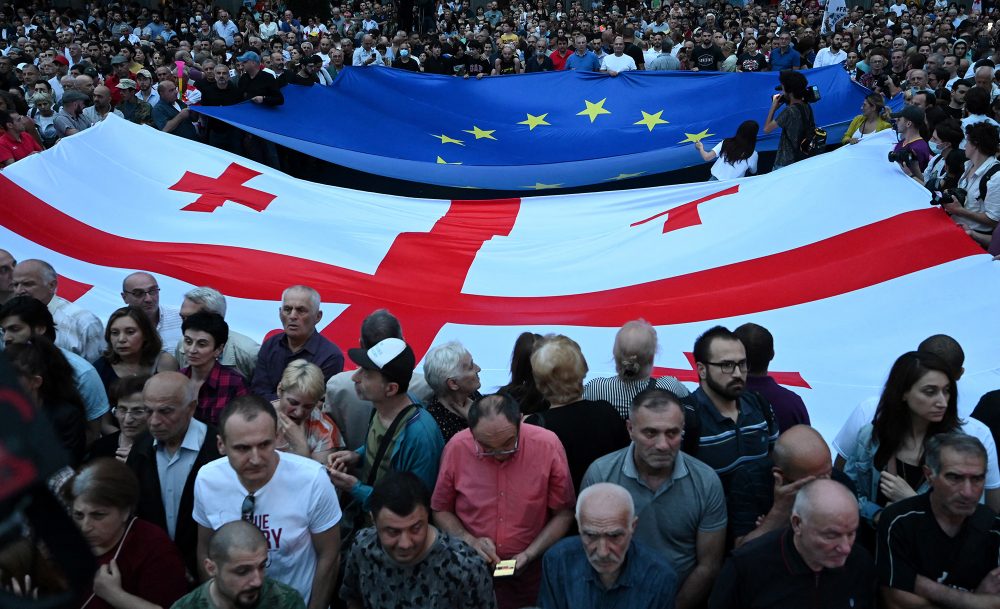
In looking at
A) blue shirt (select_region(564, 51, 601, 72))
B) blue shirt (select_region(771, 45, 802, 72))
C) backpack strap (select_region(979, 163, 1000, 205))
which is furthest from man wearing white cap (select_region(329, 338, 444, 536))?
blue shirt (select_region(771, 45, 802, 72))

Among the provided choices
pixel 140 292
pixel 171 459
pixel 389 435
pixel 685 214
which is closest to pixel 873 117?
pixel 685 214

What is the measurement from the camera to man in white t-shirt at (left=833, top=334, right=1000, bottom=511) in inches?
120

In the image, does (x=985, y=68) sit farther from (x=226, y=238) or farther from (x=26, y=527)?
(x=26, y=527)

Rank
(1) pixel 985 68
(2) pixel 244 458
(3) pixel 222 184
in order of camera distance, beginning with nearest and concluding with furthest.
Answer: (2) pixel 244 458
(3) pixel 222 184
(1) pixel 985 68

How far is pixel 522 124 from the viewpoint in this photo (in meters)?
8.93

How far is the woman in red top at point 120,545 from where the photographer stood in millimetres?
2779

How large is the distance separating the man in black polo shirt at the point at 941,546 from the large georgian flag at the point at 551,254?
1407 millimetres

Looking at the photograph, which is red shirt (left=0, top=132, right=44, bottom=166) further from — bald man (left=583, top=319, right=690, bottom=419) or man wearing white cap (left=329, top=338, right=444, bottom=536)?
bald man (left=583, top=319, right=690, bottom=419)

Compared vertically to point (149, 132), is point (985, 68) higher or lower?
higher

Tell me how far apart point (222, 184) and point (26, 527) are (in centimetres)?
597

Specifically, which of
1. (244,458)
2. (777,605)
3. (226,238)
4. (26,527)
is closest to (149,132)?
(226,238)

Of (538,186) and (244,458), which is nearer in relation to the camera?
(244,458)

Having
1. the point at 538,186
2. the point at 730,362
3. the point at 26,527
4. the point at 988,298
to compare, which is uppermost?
Result: the point at 26,527

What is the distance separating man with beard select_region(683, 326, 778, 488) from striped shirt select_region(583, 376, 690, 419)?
0.51ft
